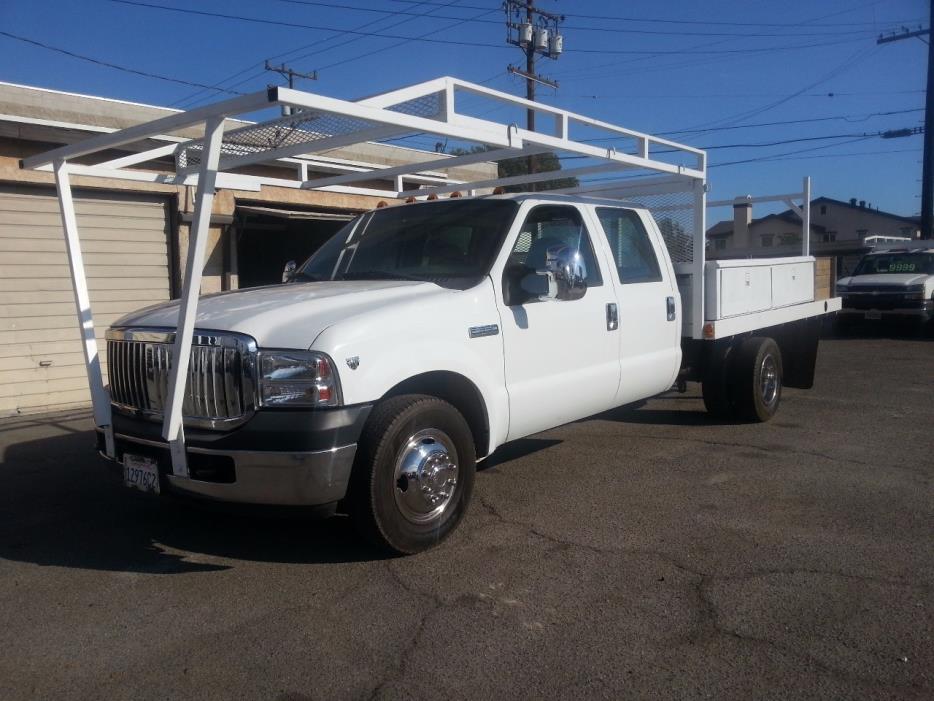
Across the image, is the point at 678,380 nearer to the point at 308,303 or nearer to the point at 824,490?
the point at 824,490

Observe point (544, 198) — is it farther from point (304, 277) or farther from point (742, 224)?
point (742, 224)

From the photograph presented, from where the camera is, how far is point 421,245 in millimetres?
5574

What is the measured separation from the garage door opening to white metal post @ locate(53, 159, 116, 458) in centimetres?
676

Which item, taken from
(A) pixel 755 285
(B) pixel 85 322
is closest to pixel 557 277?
(B) pixel 85 322

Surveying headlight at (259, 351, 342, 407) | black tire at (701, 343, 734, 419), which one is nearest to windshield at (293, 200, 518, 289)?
headlight at (259, 351, 342, 407)

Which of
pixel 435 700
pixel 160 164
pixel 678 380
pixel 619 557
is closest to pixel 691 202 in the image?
pixel 678 380

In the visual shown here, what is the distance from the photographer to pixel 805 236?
30.1ft

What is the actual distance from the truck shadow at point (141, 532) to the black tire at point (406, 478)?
0.82 feet

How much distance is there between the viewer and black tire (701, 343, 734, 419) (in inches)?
289

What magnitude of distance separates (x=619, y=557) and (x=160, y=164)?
26.7 ft

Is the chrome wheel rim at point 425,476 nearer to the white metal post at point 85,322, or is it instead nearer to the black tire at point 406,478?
the black tire at point 406,478

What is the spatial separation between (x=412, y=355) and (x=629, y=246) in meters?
2.63

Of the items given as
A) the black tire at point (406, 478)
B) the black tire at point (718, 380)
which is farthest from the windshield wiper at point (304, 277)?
the black tire at point (718, 380)

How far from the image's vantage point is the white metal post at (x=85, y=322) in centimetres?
470
